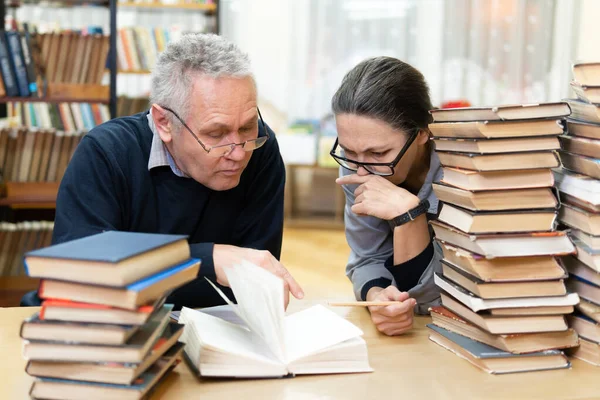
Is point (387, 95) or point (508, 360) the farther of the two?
point (387, 95)

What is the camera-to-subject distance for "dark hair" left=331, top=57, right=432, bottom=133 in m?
1.68

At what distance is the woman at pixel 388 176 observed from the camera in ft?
5.20

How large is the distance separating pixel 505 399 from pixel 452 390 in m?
0.08

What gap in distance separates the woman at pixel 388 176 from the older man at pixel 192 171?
0.23 metres

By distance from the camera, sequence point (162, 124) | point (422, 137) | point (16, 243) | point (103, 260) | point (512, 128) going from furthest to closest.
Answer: point (16, 243) → point (422, 137) → point (162, 124) → point (512, 128) → point (103, 260)

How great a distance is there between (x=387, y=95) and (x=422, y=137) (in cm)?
16

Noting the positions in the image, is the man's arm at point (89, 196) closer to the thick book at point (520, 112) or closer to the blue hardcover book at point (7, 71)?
the thick book at point (520, 112)

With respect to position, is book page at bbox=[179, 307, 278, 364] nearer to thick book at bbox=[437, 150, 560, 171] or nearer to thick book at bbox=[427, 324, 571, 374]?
thick book at bbox=[427, 324, 571, 374]

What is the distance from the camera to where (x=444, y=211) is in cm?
129

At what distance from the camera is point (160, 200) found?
1.73m

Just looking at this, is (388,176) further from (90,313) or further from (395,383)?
(90,313)

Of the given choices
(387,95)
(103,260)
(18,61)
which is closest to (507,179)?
(387,95)

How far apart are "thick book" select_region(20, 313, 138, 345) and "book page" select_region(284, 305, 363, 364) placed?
1.01 ft

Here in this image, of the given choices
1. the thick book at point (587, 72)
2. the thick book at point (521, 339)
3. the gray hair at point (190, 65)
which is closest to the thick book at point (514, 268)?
the thick book at point (521, 339)
